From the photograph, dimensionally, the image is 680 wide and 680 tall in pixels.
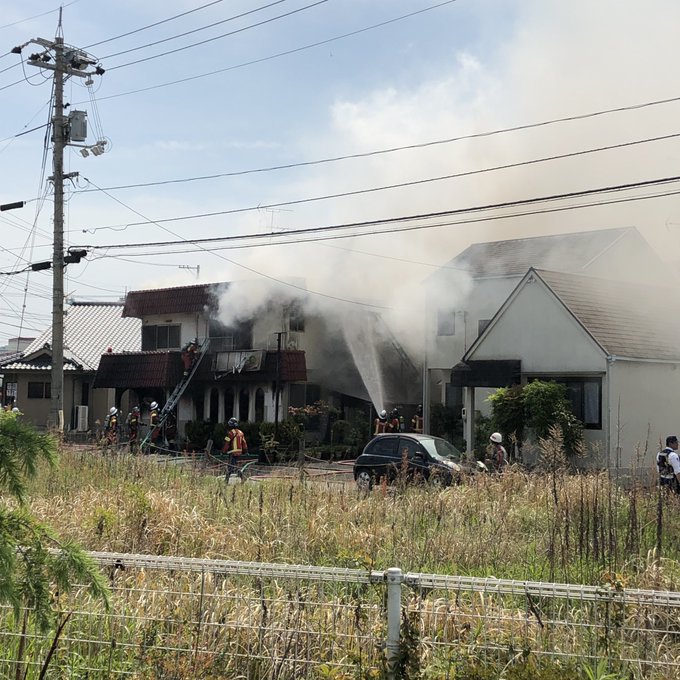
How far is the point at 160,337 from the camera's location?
38969mm

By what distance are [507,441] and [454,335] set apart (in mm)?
9561

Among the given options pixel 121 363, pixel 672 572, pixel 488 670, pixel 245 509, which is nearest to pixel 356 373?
pixel 121 363

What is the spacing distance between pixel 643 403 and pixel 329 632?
67.6 ft

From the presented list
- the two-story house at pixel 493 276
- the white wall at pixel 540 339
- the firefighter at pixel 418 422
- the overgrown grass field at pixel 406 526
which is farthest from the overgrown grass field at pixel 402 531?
the two-story house at pixel 493 276

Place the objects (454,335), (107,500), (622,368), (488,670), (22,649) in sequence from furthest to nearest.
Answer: (454,335) → (622,368) → (107,500) → (22,649) → (488,670)

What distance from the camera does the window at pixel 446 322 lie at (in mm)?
33531

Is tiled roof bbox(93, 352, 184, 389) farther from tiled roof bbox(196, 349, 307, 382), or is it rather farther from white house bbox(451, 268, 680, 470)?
white house bbox(451, 268, 680, 470)

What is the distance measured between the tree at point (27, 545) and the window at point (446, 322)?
29.9m

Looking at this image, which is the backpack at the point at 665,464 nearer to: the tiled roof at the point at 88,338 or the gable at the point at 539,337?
the gable at the point at 539,337

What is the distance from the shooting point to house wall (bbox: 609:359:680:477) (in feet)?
76.3

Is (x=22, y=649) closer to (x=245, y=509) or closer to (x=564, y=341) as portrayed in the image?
(x=245, y=509)

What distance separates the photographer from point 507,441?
24297 millimetres

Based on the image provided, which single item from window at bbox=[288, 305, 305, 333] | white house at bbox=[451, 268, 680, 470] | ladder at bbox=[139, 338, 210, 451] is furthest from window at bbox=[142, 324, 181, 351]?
white house at bbox=[451, 268, 680, 470]

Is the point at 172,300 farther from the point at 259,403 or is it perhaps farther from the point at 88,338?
the point at 88,338
